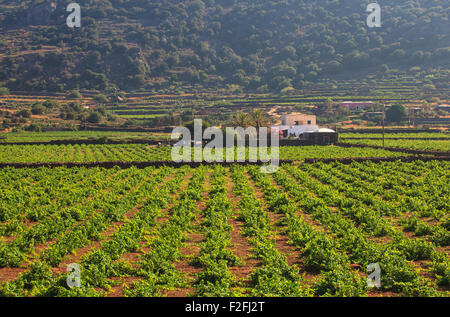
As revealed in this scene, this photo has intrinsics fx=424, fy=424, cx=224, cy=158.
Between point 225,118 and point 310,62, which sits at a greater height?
point 310,62

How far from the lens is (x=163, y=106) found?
128 metres

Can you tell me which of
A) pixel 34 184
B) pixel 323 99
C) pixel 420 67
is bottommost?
pixel 34 184

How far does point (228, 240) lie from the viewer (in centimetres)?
1463

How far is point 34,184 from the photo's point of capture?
28750 mm

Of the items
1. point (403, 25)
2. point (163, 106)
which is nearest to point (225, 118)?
point (163, 106)

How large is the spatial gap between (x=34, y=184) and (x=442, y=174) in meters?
28.6

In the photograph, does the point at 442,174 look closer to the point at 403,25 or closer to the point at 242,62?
the point at 242,62

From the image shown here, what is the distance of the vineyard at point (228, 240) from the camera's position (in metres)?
10.6

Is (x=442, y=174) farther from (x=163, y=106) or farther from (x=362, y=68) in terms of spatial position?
(x=362, y=68)

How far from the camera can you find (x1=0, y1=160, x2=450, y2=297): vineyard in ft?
34.7
